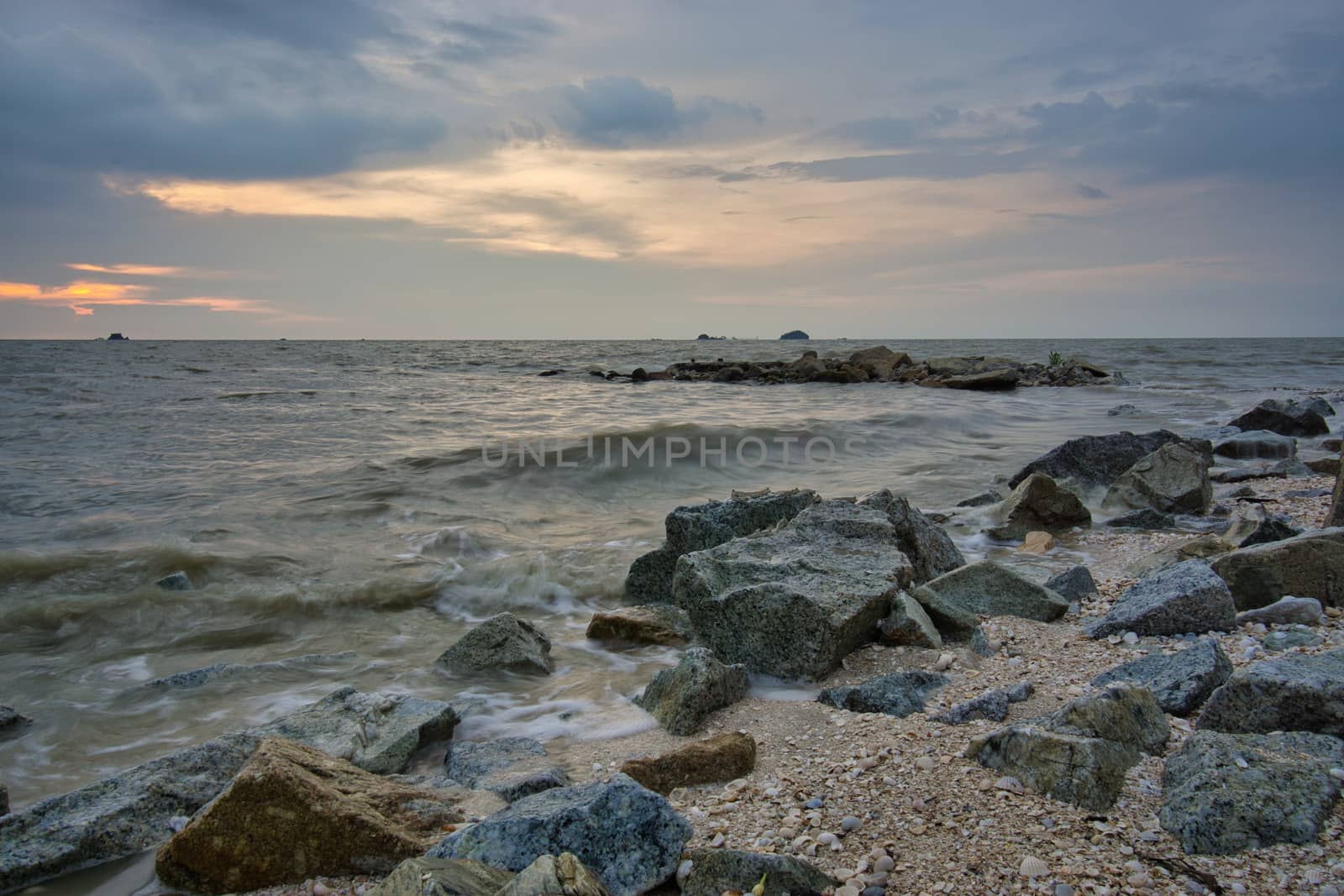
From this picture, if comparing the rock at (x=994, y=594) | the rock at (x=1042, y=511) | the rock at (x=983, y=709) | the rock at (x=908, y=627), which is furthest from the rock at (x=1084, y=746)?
the rock at (x=1042, y=511)

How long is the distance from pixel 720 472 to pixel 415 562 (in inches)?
206

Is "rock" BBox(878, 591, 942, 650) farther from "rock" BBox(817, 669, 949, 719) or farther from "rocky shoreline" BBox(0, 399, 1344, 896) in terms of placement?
"rock" BBox(817, 669, 949, 719)

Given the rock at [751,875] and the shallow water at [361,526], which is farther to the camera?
the shallow water at [361,526]

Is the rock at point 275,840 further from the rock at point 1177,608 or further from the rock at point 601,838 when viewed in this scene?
the rock at point 1177,608

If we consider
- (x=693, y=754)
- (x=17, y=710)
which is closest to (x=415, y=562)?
(x=17, y=710)

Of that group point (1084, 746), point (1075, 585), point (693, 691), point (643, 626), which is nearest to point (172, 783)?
point (693, 691)

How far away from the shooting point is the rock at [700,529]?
542 cm

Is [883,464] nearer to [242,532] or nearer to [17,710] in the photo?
[242,532]

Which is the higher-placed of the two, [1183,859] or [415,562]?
[1183,859]

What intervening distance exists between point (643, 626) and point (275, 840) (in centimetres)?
246

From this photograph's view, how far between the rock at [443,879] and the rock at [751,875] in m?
0.49

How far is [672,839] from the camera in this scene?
7.09 ft

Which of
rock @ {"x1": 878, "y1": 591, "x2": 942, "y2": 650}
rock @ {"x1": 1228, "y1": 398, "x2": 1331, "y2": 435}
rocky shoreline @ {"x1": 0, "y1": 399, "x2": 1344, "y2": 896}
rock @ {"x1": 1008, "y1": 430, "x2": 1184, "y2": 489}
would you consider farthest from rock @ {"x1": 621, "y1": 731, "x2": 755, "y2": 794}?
rock @ {"x1": 1228, "y1": 398, "x2": 1331, "y2": 435}

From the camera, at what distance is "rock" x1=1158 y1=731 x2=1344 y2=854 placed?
1.93 meters
